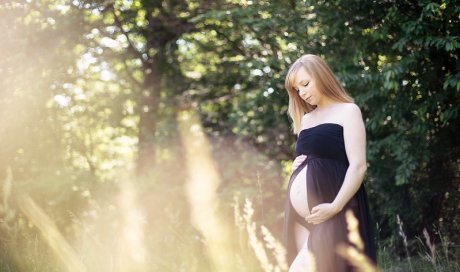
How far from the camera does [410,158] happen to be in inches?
286

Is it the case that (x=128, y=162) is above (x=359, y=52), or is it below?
below

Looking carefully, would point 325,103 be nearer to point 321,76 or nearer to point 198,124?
point 321,76

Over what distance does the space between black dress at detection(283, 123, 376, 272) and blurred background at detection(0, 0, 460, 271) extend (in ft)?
0.89

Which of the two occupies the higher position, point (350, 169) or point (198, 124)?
point (350, 169)

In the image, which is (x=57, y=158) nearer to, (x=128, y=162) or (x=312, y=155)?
(x=128, y=162)

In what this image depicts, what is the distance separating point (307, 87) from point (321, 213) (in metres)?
0.70

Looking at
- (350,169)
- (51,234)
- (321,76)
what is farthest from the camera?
(51,234)

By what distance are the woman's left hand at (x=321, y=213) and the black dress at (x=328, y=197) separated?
0.9 inches

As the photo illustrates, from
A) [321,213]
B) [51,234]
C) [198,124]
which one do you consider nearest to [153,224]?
[51,234]

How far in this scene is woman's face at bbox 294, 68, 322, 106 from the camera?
3433 millimetres

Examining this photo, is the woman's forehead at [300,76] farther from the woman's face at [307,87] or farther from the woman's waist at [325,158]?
the woman's waist at [325,158]

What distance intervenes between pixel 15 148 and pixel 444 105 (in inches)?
245

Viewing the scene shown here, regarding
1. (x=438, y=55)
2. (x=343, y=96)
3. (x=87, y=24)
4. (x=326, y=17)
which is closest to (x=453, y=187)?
(x=438, y=55)

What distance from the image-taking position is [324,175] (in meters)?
3.32
